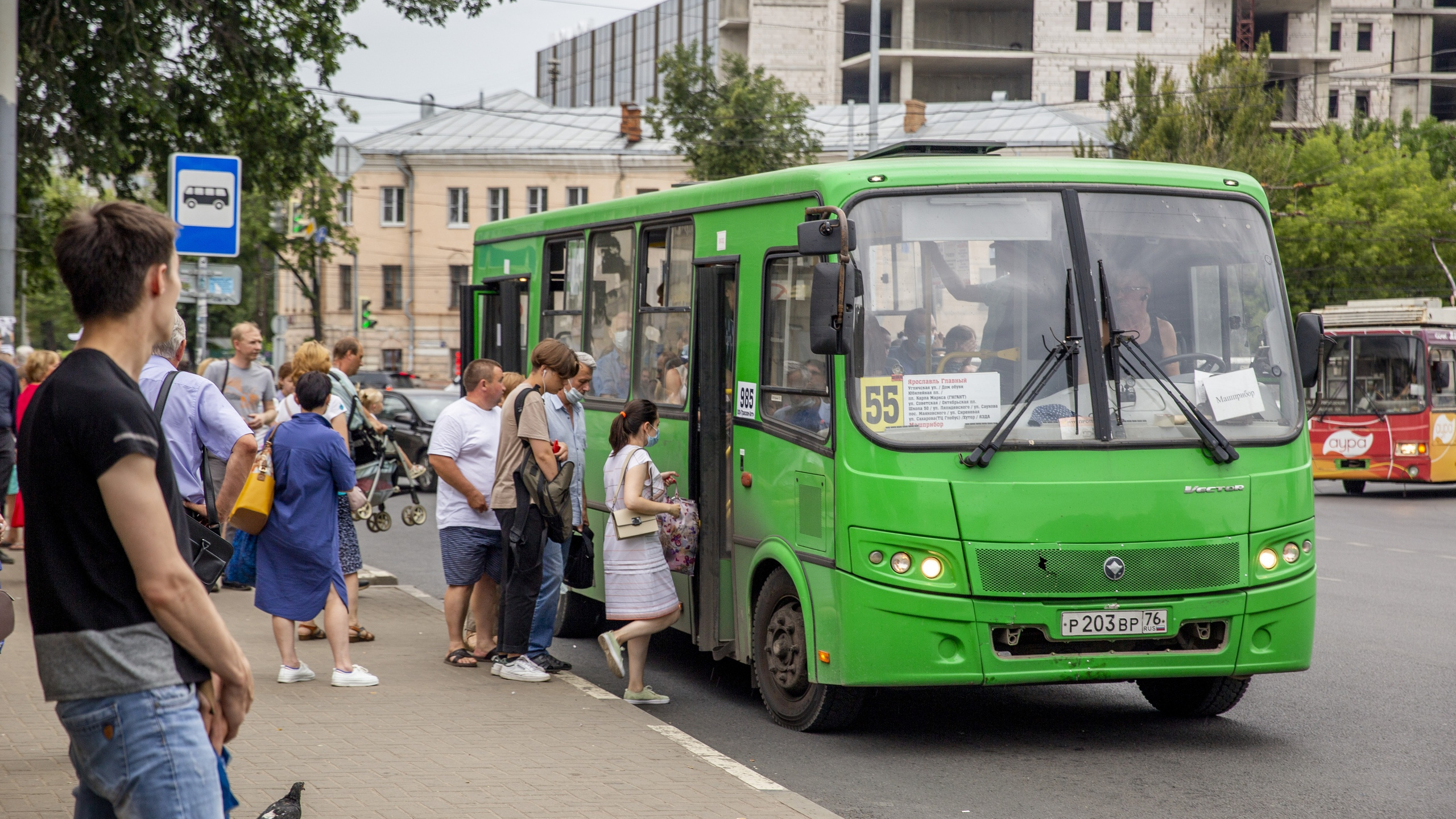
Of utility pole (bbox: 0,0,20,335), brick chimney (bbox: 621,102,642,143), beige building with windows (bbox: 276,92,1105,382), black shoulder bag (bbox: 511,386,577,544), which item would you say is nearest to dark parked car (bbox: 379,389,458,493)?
utility pole (bbox: 0,0,20,335)

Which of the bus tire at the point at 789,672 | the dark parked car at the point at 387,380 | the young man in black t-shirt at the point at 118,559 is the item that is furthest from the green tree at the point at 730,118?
the young man in black t-shirt at the point at 118,559

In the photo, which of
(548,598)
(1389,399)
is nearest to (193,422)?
(548,598)

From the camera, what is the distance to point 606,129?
224ft

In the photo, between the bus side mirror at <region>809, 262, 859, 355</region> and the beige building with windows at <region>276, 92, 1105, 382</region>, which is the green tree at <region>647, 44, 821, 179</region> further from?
the bus side mirror at <region>809, 262, 859, 355</region>

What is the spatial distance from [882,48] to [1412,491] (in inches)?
2053

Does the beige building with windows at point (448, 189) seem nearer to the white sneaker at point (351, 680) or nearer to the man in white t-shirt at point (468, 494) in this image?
the man in white t-shirt at point (468, 494)

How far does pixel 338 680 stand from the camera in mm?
7879

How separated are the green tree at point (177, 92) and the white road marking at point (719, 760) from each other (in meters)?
13.1

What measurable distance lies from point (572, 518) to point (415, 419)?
14729mm

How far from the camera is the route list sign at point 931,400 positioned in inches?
263

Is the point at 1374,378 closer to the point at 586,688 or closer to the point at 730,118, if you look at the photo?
the point at 730,118

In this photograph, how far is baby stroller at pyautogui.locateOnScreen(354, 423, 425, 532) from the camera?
45.9 feet

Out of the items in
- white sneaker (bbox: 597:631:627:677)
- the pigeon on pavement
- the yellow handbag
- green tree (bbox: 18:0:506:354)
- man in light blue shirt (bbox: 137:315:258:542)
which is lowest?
white sneaker (bbox: 597:631:627:677)

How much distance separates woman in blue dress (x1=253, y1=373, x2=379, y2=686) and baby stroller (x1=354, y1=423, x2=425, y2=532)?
5.37 metres
